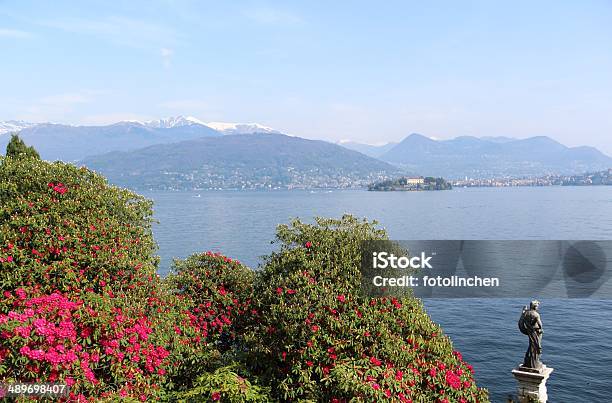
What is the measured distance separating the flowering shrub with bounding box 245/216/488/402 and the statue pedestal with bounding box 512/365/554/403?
2888 millimetres

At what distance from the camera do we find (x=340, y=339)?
37.4 feet

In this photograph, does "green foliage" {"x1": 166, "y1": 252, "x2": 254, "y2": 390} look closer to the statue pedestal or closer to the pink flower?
the pink flower

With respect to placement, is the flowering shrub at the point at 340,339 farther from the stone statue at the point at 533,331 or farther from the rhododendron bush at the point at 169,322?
the stone statue at the point at 533,331

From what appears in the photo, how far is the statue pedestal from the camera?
14.4 metres

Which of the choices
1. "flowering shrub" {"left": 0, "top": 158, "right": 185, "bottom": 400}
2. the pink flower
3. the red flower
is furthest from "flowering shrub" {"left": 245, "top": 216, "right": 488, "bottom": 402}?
the pink flower

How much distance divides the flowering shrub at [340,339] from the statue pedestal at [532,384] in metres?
2.89

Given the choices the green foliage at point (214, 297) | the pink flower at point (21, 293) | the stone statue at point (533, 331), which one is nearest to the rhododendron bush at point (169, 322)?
the pink flower at point (21, 293)

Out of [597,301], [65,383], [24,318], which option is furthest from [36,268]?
[597,301]

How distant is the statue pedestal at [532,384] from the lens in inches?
568

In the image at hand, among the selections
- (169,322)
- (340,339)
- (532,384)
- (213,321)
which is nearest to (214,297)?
(213,321)

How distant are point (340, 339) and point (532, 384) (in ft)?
22.9

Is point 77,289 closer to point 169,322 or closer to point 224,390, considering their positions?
point 169,322

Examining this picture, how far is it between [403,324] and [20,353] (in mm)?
8222

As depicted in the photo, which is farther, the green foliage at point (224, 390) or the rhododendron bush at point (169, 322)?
the green foliage at point (224, 390)
